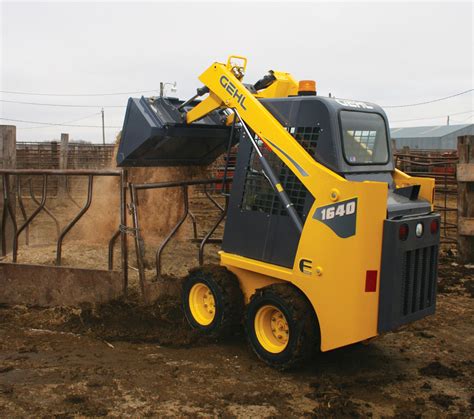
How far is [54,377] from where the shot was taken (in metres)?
4.32

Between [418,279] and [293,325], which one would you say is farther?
[418,279]

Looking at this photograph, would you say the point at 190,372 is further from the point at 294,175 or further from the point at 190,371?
the point at 294,175

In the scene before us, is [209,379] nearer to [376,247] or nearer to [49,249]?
[376,247]

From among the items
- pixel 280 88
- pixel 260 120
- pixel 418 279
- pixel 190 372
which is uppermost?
pixel 280 88

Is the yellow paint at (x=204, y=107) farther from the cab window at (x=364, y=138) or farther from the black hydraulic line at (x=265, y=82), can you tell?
the cab window at (x=364, y=138)

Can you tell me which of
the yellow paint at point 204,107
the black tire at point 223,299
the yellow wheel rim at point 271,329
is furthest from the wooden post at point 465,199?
the yellow wheel rim at point 271,329

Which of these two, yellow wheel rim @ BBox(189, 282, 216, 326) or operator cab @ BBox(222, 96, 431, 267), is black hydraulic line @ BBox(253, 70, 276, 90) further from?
yellow wheel rim @ BBox(189, 282, 216, 326)

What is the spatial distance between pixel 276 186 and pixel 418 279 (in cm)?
130

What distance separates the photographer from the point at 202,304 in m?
5.25

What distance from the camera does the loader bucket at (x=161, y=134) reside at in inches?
231

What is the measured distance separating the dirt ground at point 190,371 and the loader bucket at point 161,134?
1307 millimetres

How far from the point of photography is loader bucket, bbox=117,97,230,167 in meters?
5.87

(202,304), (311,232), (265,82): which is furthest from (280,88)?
(202,304)

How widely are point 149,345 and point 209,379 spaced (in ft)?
3.03
